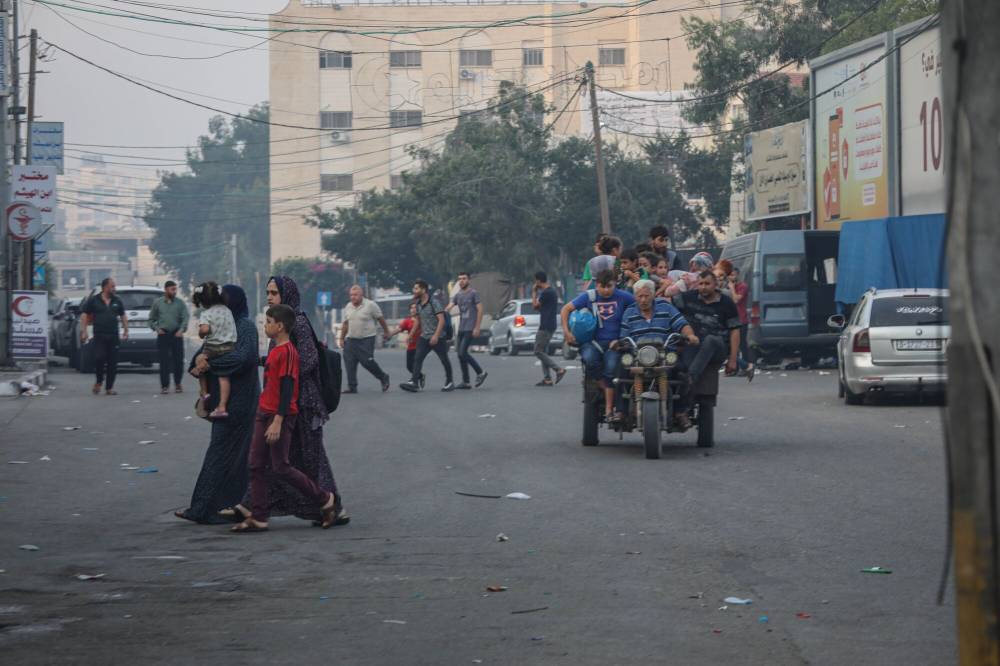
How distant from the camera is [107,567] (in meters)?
8.35

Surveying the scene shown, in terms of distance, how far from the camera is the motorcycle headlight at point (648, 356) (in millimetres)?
13406

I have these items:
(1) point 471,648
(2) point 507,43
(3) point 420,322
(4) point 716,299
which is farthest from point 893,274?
(2) point 507,43

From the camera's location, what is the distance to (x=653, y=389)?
13516mm

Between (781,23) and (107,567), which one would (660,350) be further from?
(781,23)

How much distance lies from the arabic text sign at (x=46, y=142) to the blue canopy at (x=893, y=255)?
71.3 feet

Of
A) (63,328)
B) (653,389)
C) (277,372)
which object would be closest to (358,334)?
(653,389)

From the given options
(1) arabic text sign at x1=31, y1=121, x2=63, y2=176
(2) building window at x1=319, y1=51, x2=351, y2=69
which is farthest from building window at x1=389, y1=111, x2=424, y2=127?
(1) arabic text sign at x1=31, y1=121, x2=63, y2=176

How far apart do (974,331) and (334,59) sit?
9274cm

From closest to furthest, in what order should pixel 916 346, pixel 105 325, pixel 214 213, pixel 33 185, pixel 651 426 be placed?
1. pixel 651 426
2. pixel 916 346
3. pixel 105 325
4. pixel 33 185
5. pixel 214 213

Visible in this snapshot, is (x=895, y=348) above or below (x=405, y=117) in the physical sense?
below

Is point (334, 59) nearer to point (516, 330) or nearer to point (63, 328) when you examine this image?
point (516, 330)

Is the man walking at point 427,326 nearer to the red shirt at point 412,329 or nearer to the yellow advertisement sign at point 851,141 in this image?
the red shirt at point 412,329

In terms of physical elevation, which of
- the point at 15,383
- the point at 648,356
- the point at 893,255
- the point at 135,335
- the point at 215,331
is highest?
the point at 893,255

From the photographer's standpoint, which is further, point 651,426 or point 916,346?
point 916,346
